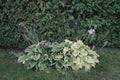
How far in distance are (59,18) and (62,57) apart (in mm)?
1421

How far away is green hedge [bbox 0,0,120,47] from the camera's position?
20.8 ft

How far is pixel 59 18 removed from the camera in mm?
6438

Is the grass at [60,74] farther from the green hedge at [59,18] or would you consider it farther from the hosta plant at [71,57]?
the green hedge at [59,18]

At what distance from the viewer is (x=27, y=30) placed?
250 inches

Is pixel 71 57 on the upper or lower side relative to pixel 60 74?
upper

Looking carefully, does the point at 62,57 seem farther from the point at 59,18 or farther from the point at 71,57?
the point at 59,18

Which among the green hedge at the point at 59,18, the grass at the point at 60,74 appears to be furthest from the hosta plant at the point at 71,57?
the green hedge at the point at 59,18

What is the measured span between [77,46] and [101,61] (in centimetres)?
75

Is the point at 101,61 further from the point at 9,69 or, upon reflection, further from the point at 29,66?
the point at 9,69

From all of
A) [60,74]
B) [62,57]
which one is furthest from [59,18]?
[60,74]

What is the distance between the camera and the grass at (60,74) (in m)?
5.10

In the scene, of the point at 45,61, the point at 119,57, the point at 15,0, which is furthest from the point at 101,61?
the point at 15,0

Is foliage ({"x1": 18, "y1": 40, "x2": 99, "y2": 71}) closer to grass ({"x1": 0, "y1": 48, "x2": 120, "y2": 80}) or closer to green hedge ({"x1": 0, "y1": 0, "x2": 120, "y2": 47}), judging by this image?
grass ({"x1": 0, "y1": 48, "x2": 120, "y2": 80})

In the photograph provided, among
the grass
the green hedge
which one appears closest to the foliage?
the grass
